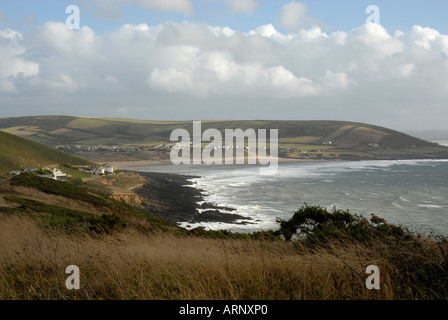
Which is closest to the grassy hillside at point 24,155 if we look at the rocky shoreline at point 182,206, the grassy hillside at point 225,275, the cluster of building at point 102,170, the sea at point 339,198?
the cluster of building at point 102,170

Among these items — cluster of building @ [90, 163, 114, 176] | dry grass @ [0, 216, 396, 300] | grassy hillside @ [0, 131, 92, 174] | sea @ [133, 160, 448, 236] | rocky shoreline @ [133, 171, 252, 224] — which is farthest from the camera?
cluster of building @ [90, 163, 114, 176]

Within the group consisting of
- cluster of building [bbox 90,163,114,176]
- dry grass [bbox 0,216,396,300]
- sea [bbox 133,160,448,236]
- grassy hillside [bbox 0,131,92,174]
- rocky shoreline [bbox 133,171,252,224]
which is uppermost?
dry grass [bbox 0,216,396,300]

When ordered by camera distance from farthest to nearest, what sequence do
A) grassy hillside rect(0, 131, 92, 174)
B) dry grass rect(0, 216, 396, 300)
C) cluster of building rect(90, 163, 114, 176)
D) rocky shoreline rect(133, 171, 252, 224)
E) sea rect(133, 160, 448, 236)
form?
cluster of building rect(90, 163, 114, 176) < grassy hillside rect(0, 131, 92, 174) < rocky shoreline rect(133, 171, 252, 224) < sea rect(133, 160, 448, 236) < dry grass rect(0, 216, 396, 300)

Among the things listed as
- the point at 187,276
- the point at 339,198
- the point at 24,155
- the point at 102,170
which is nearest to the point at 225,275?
the point at 187,276

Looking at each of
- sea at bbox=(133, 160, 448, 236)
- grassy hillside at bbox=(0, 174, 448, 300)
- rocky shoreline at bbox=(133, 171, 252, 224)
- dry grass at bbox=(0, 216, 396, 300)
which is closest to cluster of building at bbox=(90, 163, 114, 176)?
rocky shoreline at bbox=(133, 171, 252, 224)

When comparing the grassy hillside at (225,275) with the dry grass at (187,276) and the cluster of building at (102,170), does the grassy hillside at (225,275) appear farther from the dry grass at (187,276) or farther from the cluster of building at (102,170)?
the cluster of building at (102,170)

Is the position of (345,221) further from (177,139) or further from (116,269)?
(177,139)

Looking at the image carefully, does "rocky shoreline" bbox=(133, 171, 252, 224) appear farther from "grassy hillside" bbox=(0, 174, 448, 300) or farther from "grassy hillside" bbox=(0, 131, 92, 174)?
"grassy hillside" bbox=(0, 174, 448, 300)
